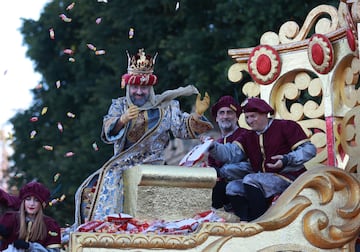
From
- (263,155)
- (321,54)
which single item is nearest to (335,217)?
(263,155)

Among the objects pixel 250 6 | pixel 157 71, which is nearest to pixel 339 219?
pixel 250 6

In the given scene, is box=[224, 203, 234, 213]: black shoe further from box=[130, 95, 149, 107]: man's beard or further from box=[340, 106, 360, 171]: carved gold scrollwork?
box=[130, 95, 149, 107]: man's beard

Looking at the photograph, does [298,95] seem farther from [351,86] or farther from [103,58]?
[103,58]

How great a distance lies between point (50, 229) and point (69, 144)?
12.6 meters

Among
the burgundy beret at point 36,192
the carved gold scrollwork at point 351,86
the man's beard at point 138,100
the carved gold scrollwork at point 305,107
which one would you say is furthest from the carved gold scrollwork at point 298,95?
the burgundy beret at point 36,192

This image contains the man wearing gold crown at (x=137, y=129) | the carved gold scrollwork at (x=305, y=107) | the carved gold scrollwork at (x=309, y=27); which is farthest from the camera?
the carved gold scrollwork at (x=309, y=27)

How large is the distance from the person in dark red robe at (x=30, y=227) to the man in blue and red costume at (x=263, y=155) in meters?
1.44

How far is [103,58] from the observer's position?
22.9 metres

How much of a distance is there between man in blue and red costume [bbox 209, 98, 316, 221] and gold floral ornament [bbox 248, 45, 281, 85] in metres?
1.83

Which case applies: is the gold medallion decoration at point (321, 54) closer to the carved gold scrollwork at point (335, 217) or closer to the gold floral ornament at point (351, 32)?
the gold floral ornament at point (351, 32)

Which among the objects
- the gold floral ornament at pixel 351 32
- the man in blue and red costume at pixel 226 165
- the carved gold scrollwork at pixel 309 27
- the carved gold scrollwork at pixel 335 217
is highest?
the carved gold scrollwork at pixel 309 27

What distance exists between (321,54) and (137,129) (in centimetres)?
194

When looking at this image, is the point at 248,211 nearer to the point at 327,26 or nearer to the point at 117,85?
the point at 327,26

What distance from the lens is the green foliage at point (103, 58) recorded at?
2047 cm
